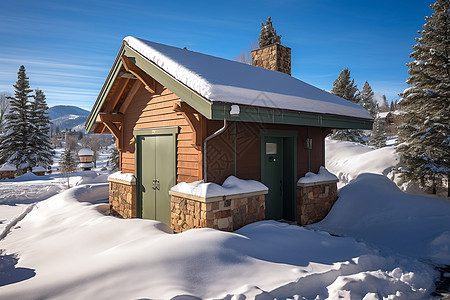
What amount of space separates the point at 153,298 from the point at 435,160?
28.2ft

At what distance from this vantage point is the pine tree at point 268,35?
11.2 metres

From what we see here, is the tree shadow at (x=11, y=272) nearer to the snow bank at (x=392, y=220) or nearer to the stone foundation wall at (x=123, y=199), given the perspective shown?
the stone foundation wall at (x=123, y=199)

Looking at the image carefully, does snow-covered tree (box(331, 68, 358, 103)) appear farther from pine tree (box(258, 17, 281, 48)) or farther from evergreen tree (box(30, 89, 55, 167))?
evergreen tree (box(30, 89, 55, 167))

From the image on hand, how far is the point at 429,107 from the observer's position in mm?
8312

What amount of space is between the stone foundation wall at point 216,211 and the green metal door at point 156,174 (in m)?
0.88

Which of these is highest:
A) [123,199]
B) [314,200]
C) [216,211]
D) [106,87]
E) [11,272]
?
[106,87]

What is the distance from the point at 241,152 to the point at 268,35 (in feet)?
24.0

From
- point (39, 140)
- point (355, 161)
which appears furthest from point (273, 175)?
point (39, 140)

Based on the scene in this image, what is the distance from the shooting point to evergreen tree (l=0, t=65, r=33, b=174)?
79.6ft

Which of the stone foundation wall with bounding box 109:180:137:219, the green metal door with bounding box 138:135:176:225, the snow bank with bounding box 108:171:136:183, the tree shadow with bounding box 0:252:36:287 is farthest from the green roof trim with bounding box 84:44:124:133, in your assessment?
the tree shadow with bounding box 0:252:36:287

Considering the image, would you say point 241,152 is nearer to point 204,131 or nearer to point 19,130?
point 204,131

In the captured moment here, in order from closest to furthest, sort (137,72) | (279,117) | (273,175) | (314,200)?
(279,117) → (137,72) → (273,175) → (314,200)

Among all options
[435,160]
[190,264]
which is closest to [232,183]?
→ [190,264]

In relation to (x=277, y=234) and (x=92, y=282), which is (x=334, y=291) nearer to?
(x=277, y=234)
